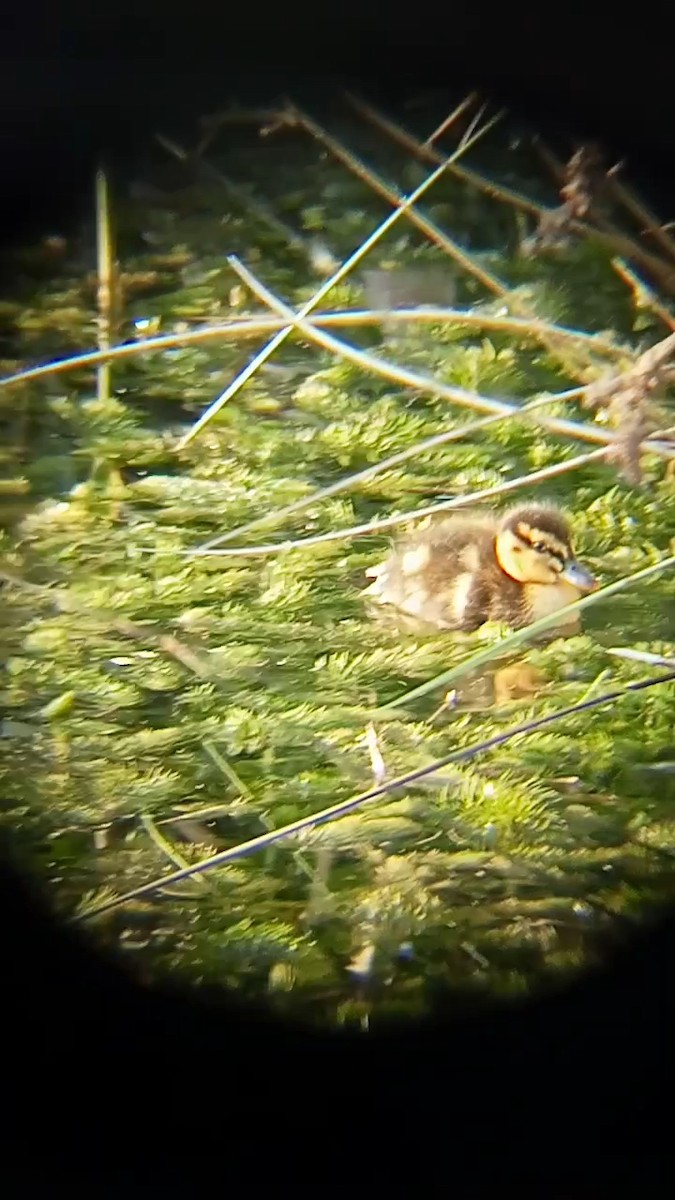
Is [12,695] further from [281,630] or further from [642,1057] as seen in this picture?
[642,1057]

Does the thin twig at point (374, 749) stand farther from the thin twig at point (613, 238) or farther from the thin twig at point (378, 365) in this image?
the thin twig at point (613, 238)

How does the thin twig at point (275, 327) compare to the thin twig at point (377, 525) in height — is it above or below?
above

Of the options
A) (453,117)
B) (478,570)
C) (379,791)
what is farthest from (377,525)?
(453,117)

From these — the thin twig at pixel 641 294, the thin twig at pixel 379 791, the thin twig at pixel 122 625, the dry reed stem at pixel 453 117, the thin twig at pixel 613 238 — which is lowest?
the thin twig at pixel 379 791

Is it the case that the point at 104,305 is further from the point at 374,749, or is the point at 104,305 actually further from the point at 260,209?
the point at 374,749

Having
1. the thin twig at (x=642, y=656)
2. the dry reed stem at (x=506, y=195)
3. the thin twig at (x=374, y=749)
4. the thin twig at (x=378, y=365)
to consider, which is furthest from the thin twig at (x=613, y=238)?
the thin twig at (x=374, y=749)

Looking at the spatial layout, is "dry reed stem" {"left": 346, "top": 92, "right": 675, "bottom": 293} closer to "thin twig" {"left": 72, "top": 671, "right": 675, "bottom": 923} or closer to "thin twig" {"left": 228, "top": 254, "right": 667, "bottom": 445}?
"thin twig" {"left": 228, "top": 254, "right": 667, "bottom": 445}

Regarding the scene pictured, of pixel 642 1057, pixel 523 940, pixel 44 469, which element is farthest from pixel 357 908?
pixel 44 469
